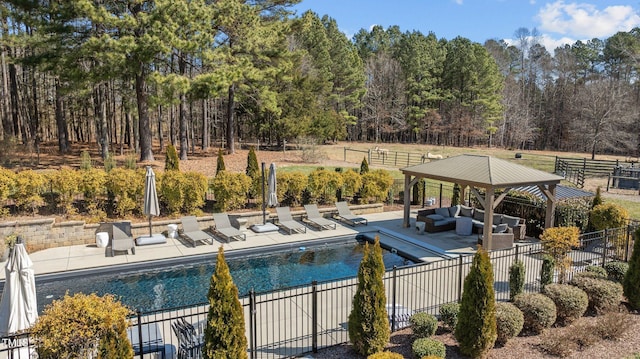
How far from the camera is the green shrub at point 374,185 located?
18469 mm

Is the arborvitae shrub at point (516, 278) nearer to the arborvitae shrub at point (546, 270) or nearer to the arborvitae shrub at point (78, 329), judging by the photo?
the arborvitae shrub at point (546, 270)

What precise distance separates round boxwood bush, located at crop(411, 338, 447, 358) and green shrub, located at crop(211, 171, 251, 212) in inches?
420

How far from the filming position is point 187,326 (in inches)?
249

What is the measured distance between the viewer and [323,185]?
17672mm

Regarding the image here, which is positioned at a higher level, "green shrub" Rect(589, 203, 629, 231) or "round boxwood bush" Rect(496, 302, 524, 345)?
"green shrub" Rect(589, 203, 629, 231)

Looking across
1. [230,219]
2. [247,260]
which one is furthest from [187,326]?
[230,219]

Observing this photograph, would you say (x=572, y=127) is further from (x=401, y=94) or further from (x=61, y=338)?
(x=61, y=338)

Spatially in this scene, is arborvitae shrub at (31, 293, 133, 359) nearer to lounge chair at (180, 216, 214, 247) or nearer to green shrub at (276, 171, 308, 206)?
lounge chair at (180, 216, 214, 247)

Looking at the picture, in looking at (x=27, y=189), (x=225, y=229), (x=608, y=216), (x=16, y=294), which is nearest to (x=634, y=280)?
(x=608, y=216)

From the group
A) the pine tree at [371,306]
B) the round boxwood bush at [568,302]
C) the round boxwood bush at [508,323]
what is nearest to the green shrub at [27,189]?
the pine tree at [371,306]

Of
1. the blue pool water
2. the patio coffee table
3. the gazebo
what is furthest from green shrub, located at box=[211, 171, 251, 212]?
the patio coffee table

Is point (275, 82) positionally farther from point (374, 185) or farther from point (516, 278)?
point (516, 278)

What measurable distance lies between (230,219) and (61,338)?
9.75m

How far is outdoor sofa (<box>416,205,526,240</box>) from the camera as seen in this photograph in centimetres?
1407
